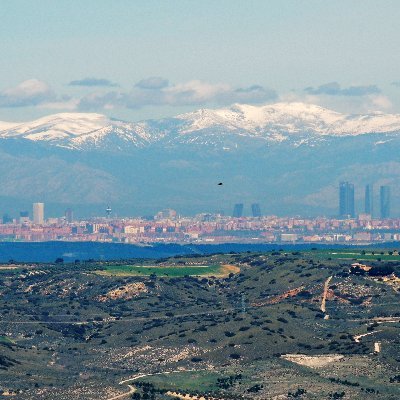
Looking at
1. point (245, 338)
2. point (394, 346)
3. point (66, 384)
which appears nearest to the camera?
point (66, 384)

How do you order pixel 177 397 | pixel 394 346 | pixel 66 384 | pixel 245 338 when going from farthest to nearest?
pixel 245 338
pixel 394 346
pixel 66 384
pixel 177 397

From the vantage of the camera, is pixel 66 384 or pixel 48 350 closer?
pixel 66 384

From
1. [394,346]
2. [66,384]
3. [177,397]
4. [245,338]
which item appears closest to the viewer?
[177,397]

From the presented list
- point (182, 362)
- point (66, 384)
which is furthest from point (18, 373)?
point (182, 362)

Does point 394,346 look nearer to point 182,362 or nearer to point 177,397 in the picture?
point 182,362

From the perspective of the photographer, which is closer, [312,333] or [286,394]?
[286,394]

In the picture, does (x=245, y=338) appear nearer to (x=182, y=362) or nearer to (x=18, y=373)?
(x=182, y=362)

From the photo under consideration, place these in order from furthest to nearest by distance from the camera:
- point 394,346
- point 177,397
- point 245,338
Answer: point 245,338
point 394,346
point 177,397

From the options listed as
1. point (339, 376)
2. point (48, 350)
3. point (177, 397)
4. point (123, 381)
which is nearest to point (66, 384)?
point (123, 381)
